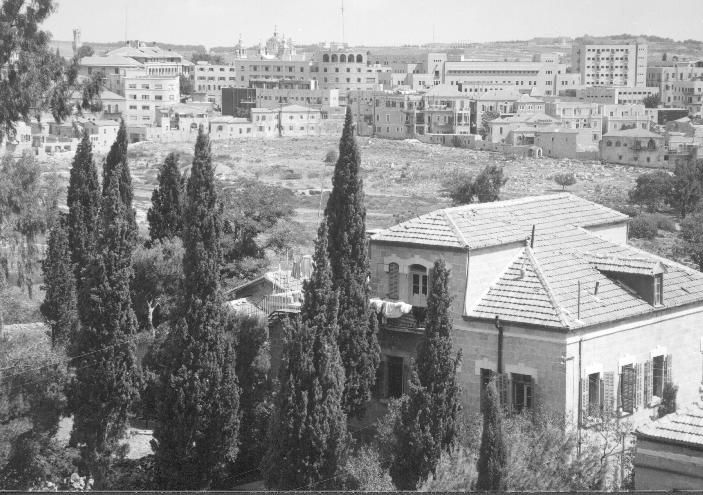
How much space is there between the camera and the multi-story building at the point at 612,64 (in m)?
177

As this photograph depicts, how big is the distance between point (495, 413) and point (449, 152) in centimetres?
9862

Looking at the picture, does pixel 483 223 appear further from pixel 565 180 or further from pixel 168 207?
pixel 565 180

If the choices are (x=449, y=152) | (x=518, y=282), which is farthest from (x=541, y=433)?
(x=449, y=152)

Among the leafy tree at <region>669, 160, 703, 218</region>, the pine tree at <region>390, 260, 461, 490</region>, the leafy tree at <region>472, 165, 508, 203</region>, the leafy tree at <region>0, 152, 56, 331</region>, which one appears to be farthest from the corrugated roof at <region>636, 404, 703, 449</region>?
the leafy tree at <region>669, 160, 703, 218</region>

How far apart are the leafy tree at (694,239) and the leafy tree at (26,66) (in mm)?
17908

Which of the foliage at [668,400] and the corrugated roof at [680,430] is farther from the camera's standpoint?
the foliage at [668,400]

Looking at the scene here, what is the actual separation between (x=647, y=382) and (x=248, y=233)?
43.2 ft

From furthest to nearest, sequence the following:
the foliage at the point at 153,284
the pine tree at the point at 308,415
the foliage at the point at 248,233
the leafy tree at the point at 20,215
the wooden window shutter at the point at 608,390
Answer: the foliage at the point at 248,233, the foliage at the point at 153,284, the leafy tree at the point at 20,215, the wooden window shutter at the point at 608,390, the pine tree at the point at 308,415

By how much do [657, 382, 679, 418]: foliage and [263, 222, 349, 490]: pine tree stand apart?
5525 millimetres

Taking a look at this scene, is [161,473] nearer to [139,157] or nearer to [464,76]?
[139,157]

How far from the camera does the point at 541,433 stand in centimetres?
1920

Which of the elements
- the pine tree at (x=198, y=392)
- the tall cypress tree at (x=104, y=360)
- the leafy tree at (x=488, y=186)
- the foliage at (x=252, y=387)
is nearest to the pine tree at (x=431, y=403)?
the foliage at (x=252, y=387)

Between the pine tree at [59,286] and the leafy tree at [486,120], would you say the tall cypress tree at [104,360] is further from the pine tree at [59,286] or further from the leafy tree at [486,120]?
the leafy tree at [486,120]

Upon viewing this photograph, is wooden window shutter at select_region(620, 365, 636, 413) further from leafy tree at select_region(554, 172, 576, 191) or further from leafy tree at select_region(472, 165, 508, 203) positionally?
leafy tree at select_region(554, 172, 576, 191)
